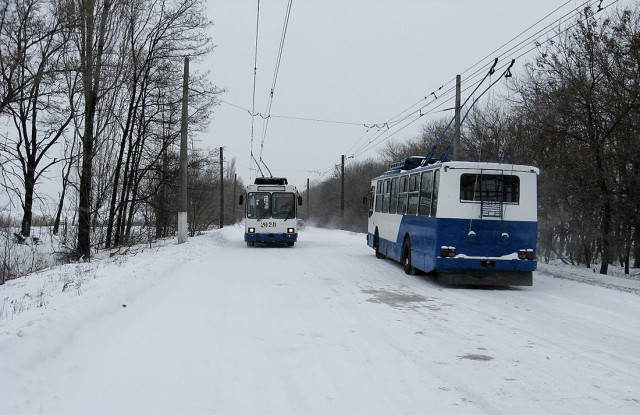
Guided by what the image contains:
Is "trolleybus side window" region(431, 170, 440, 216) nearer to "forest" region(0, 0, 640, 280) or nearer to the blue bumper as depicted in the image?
"forest" region(0, 0, 640, 280)

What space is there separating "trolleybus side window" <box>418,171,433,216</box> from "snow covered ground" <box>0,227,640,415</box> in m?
2.44

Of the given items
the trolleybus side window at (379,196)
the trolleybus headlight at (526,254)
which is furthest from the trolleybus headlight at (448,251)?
the trolleybus side window at (379,196)

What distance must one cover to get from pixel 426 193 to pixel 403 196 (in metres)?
2.45

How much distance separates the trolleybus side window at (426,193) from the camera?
12.2m

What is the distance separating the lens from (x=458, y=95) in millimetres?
21641

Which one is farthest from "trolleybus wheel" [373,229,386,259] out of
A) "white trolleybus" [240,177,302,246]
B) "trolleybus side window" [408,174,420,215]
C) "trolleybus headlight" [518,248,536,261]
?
"trolleybus headlight" [518,248,536,261]

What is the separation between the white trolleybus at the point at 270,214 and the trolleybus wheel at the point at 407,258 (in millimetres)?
9147

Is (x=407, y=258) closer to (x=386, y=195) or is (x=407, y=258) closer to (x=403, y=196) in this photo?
(x=403, y=196)

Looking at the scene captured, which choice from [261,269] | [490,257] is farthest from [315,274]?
[490,257]

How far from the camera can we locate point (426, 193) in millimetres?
12516

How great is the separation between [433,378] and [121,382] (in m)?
3.08

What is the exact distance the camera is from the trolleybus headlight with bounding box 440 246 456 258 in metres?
11.3

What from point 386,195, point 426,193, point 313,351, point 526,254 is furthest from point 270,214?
point 313,351

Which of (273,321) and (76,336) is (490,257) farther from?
(76,336)
